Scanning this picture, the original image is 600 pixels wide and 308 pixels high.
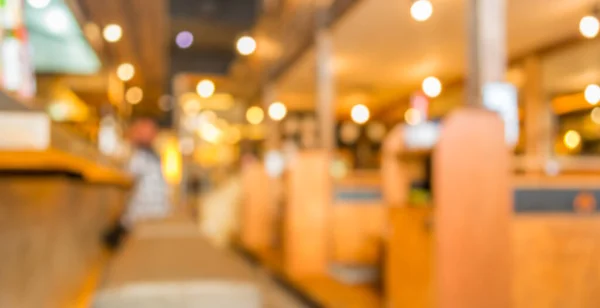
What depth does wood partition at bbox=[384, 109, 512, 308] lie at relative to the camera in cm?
301

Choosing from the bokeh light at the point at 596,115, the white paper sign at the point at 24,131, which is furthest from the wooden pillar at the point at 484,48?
the bokeh light at the point at 596,115

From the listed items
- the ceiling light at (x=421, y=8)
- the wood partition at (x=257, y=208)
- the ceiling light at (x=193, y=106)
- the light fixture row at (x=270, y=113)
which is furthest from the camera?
the ceiling light at (x=193, y=106)

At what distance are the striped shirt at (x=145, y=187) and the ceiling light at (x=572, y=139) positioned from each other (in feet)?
21.6

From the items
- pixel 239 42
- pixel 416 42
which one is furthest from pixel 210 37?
pixel 416 42

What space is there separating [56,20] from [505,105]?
2.23m

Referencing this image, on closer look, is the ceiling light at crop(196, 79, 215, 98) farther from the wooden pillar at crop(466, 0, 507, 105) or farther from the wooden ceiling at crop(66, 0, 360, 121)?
the wooden pillar at crop(466, 0, 507, 105)

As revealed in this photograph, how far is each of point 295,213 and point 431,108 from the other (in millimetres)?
6937

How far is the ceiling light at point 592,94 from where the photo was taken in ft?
25.1

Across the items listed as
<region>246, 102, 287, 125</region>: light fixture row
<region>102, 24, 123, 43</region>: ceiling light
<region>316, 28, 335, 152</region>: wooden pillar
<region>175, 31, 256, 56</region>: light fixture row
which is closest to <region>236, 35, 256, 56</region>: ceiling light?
<region>175, 31, 256, 56</region>: light fixture row

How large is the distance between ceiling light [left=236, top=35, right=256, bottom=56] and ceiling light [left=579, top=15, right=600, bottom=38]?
6317 mm

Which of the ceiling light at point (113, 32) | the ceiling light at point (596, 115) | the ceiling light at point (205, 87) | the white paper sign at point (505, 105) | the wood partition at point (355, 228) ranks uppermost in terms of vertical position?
the ceiling light at point (205, 87)

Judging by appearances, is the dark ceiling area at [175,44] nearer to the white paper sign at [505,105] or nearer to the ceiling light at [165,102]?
the ceiling light at [165,102]

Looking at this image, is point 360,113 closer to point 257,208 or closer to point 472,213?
point 257,208

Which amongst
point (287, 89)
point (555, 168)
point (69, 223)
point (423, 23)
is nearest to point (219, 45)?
point (287, 89)
